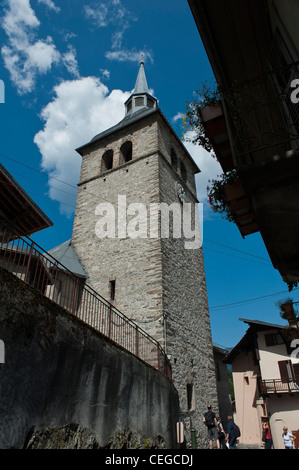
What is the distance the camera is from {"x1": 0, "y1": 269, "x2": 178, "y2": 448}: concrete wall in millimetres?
3684

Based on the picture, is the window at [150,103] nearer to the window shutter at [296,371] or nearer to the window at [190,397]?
the window at [190,397]

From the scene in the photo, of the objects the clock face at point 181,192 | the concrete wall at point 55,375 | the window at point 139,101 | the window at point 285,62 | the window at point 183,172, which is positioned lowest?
the concrete wall at point 55,375

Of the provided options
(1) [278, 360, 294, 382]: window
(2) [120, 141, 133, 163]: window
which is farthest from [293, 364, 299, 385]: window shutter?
(2) [120, 141, 133, 163]: window

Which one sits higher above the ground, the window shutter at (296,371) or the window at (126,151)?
the window at (126,151)

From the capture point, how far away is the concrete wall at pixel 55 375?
3684 millimetres

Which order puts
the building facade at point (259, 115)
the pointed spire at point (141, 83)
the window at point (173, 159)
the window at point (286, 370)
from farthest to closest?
the pointed spire at point (141, 83) → the window at point (173, 159) → the window at point (286, 370) → the building facade at point (259, 115)

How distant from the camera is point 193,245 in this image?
15594 mm

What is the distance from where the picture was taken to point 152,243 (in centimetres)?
1212

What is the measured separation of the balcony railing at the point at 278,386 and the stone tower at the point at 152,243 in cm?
475

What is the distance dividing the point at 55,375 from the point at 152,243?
807 cm

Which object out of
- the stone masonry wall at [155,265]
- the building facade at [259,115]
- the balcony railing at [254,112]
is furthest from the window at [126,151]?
the balcony railing at [254,112]

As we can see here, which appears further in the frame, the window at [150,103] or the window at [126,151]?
the window at [150,103]

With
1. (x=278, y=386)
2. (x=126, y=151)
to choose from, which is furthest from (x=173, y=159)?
(x=278, y=386)
